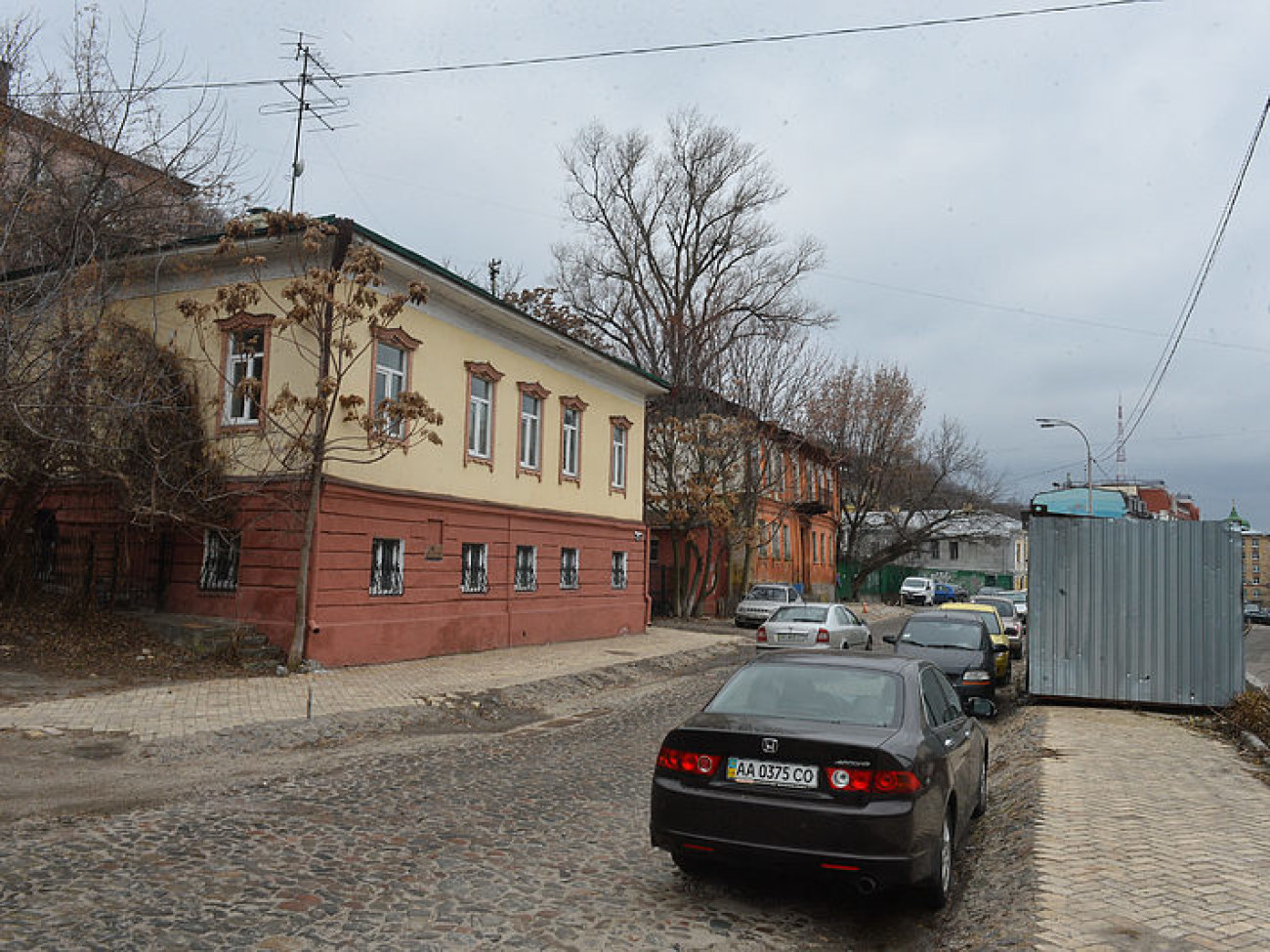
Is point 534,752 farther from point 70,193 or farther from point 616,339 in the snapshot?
point 616,339

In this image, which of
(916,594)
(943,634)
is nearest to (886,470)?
(916,594)

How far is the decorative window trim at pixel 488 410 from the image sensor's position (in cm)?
1944

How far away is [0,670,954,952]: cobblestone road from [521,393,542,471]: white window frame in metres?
14.0

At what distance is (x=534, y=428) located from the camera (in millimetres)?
22172

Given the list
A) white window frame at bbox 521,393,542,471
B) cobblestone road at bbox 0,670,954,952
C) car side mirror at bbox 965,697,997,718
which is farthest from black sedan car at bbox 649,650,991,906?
white window frame at bbox 521,393,542,471

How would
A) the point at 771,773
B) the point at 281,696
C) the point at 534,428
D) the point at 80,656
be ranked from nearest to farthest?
the point at 771,773
the point at 281,696
the point at 80,656
the point at 534,428

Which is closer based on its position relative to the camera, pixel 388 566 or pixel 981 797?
pixel 981 797

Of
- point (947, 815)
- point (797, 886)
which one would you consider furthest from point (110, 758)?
point (947, 815)

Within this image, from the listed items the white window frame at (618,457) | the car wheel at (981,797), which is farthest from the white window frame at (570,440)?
the car wheel at (981,797)

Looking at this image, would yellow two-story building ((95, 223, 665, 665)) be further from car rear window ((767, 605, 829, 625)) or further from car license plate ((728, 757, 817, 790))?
car license plate ((728, 757, 817, 790))

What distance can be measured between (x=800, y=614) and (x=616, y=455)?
8.44m

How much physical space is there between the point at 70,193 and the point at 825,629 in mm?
15228

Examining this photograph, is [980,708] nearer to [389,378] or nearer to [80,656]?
[389,378]

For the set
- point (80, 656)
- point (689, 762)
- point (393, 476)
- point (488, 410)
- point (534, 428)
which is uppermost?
point (488, 410)
